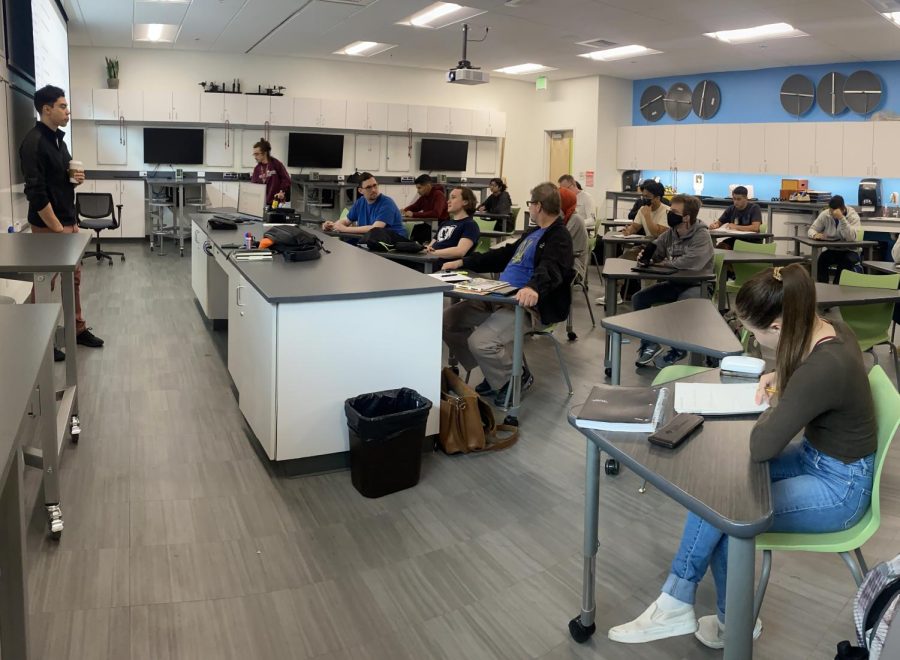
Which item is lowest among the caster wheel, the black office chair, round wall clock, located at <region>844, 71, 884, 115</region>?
Result: the caster wheel

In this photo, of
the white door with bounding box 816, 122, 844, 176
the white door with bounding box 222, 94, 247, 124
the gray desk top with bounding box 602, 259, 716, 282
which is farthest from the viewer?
the white door with bounding box 222, 94, 247, 124

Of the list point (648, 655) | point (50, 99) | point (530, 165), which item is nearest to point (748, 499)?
point (648, 655)

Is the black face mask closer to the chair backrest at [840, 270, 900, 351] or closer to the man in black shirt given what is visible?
the chair backrest at [840, 270, 900, 351]

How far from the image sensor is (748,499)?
1.61m

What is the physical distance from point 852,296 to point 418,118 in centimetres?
1030

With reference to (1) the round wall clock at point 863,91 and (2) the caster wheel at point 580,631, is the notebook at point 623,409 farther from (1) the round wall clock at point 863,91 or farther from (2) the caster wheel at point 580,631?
(1) the round wall clock at point 863,91

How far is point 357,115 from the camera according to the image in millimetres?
12914

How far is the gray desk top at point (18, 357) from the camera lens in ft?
4.61

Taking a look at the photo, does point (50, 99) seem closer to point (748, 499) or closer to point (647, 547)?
point (647, 547)

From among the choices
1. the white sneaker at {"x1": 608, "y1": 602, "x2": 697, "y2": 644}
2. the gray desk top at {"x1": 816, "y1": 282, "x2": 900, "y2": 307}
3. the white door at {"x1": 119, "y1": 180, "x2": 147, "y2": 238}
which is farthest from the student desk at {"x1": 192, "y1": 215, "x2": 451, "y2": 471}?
the white door at {"x1": 119, "y1": 180, "x2": 147, "y2": 238}

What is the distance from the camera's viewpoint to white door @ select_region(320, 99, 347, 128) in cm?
1265

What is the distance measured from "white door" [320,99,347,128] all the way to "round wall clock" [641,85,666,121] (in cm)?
539

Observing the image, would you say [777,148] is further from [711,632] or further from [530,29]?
[711,632]

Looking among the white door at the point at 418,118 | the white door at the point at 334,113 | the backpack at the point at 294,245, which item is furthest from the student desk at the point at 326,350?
the white door at the point at 418,118
